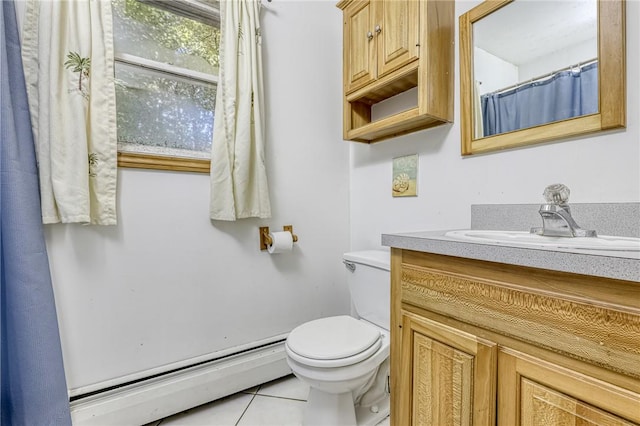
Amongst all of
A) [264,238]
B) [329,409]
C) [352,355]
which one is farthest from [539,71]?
[329,409]

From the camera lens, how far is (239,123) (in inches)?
58.5

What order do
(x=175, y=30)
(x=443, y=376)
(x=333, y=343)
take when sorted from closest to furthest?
(x=443, y=376) < (x=333, y=343) < (x=175, y=30)

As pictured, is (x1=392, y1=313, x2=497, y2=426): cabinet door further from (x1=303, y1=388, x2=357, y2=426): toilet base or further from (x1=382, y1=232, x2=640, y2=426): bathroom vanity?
(x1=303, y1=388, x2=357, y2=426): toilet base

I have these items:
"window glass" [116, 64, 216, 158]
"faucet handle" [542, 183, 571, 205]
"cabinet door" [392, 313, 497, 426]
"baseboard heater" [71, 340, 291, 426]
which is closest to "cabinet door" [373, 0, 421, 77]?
"faucet handle" [542, 183, 571, 205]

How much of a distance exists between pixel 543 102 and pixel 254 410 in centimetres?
179

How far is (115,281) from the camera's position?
129cm

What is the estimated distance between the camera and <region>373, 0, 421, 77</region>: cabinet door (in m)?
1.28

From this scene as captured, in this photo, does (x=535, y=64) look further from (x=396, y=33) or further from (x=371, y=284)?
(x=371, y=284)

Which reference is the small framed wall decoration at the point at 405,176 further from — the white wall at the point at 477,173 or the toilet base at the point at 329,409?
the toilet base at the point at 329,409

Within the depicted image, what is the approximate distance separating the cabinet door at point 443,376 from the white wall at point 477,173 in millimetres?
640

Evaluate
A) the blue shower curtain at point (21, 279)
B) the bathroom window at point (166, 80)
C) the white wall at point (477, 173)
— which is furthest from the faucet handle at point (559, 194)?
the blue shower curtain at point (21, 279)

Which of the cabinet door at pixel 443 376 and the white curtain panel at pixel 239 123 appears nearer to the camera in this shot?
the cabinet door at pixel 443 376

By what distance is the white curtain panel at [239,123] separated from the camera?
1449 millimetres

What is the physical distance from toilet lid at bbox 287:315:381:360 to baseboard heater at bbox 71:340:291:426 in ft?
1.47
